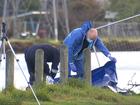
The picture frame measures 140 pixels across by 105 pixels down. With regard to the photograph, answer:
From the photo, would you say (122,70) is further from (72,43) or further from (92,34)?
(92,34)

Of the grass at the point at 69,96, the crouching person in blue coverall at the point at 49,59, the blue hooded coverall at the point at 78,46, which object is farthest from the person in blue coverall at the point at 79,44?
the grass at the point at 69,96

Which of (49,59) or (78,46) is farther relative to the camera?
(78,46)

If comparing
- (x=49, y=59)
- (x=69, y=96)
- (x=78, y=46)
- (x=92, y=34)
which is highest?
(x=92, y=34)

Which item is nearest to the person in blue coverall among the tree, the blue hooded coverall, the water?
the blue hooded coverall

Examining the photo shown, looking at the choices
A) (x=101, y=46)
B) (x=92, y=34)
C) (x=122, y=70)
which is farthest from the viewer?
(x=122, y=70)

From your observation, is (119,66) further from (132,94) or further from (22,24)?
(22,24)

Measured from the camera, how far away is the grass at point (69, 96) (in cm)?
1065

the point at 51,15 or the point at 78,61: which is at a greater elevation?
the point at 51,15

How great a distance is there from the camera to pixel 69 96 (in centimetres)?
1131

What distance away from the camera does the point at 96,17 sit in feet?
196

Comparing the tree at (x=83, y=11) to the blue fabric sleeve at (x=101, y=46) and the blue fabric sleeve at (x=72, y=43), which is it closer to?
the blue fabric sleeve at (x=101, y=46)

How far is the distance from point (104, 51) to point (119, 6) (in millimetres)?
35045

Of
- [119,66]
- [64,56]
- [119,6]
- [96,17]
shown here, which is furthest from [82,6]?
[64,56]

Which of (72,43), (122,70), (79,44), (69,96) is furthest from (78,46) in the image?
(122,70)
